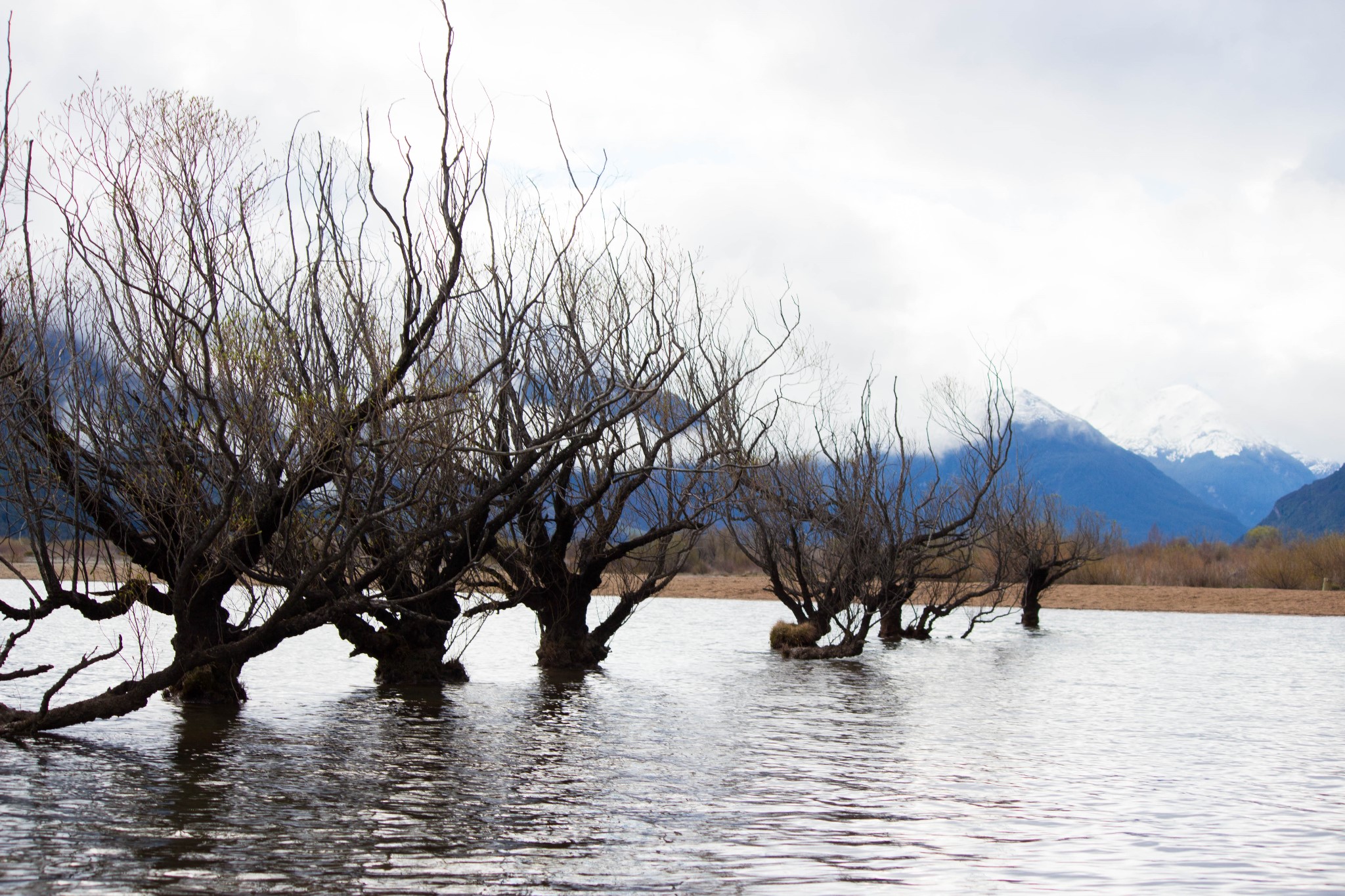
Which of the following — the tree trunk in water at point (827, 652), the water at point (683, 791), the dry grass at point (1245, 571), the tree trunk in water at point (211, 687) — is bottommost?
the water at point (683, 791)

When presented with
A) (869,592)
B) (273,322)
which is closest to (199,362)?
(273,322)

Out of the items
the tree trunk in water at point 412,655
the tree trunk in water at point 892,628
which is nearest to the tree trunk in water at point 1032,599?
the tree trunk in water at point 892,628

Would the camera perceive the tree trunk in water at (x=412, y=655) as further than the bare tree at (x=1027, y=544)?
No

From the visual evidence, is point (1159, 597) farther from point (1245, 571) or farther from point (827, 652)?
Answer: point (827, 652)

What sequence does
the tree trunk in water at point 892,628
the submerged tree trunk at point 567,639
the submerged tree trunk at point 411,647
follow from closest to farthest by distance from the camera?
the submerged tree trunk at point 411,647 → the submerged tree trunk at point 567,639 → the tree trunk in water at point 892,628

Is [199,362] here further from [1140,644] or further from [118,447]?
[1140,644]

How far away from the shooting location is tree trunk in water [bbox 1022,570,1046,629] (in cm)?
4384

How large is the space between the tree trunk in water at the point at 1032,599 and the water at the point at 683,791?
844 inches

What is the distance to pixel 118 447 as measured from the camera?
1491 cm

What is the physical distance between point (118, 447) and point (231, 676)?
11.2 ft

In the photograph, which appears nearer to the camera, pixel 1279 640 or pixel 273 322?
pixel 273 322

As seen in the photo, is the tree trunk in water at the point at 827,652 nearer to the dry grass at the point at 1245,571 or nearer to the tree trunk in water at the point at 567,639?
the tree trunk in water at the point at 567,639

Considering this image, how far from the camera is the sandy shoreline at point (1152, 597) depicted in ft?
200

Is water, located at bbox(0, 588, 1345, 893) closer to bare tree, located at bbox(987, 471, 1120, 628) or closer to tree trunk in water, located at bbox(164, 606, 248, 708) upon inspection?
tree trunk in water, located at bbox(164, 606, 248, 708)
